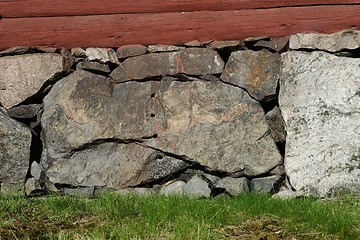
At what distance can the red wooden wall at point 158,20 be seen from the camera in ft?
17.2

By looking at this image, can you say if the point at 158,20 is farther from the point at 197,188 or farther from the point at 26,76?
the point at 197,188

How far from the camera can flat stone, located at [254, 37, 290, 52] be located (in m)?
Result: 5.22

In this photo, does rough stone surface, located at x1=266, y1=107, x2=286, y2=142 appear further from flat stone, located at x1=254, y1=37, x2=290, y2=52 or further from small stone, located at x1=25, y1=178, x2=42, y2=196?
small stone, located at x1=25, y1=178, x2=42, y2=196

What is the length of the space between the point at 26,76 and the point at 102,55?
2.18 feet

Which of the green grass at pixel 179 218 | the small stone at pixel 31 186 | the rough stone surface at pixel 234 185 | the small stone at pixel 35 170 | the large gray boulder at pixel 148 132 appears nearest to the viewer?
the green grass at pixel 179 218

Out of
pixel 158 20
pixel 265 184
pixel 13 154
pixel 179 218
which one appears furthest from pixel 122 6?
pixel 179 218

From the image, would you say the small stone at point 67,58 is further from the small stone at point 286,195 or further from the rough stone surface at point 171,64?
the small stone at point 286,195

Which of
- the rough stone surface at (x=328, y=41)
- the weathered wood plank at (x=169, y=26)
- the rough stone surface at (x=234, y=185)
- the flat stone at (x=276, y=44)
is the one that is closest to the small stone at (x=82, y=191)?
the rough stone surface at (x=234, y=185)

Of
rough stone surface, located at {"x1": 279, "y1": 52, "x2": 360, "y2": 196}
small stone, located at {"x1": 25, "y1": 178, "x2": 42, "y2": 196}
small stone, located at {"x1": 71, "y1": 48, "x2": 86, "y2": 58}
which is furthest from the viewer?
small stone, located at {"x1": 71, "y1": 48, "x2": 86, "y2": 58}

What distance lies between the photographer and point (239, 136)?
508 centimetres

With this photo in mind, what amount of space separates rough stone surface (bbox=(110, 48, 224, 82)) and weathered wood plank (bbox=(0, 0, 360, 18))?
15.2 inches

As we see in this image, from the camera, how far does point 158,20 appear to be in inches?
213

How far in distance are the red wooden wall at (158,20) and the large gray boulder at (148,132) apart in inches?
16.4

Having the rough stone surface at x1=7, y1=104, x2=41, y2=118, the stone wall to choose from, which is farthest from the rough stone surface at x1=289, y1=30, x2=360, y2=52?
the rough stone surface at x1=7, y1=104, x2=41, y2=118
